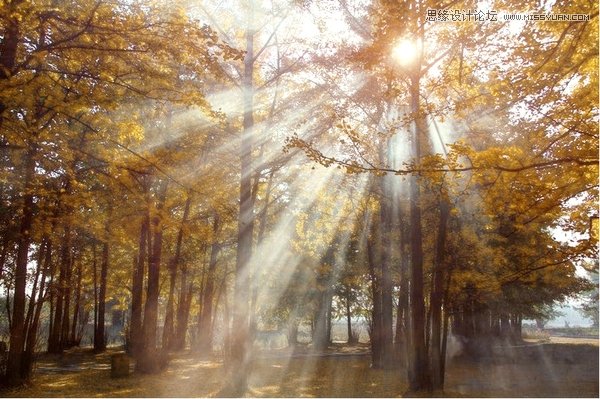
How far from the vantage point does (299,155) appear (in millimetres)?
15734

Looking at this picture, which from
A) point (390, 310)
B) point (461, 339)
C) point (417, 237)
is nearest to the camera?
point (417, 237)

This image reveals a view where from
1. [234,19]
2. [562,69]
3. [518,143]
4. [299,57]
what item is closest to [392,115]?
[299,57]

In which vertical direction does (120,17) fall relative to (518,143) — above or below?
above

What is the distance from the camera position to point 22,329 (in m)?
10.8

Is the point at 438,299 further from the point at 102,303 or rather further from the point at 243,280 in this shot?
the point at 102,303

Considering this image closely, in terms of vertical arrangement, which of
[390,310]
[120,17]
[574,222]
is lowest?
[390,310]

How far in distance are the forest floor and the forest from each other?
946 mm

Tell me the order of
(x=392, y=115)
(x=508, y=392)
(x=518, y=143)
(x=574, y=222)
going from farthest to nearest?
(x=392, y=115)
(x=508, y=392)
(x=518, y=143)
(x=574, y=222)

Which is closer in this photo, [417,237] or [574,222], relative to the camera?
[574,222]

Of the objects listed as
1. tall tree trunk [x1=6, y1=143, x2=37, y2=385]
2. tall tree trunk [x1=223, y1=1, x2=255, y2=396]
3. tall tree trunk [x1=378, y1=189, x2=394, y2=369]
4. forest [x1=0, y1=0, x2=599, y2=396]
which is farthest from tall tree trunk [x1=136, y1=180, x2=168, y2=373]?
tall tree trunk [x1=378, y1=189, x2=394, y2=369]

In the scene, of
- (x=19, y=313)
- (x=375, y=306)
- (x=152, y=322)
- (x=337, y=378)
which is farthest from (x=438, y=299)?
(x=19, y=313)

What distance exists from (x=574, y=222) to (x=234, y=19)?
437 inches

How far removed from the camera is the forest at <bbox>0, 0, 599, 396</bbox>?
20.0 feet

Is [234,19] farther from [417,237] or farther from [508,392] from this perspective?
[508,392]
